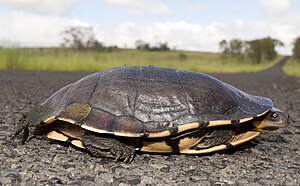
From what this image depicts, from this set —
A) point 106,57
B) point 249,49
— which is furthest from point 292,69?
point 249,49

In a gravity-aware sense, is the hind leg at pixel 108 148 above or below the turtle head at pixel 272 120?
below

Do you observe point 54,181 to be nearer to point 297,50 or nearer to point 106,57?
point 106,57

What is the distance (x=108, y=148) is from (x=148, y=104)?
1.13 ft

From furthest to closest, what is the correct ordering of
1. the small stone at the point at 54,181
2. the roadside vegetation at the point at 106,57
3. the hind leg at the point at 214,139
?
the roadside vegetation at the point at 106,57
the hind leg at the point at 214,139
the small stone at the point at 54,181

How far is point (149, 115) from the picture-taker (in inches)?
79.5

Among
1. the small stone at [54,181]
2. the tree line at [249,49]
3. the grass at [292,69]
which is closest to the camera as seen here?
the small stone at [54,181]

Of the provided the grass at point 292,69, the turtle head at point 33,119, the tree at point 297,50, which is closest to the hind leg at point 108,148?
the turtle head at point 33,119

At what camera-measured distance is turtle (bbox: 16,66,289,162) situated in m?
1.97

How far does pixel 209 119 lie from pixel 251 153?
488 millimetres

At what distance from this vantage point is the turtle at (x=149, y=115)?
197cm

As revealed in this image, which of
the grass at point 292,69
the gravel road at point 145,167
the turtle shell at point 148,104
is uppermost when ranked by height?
the turtle shell at point 148,104

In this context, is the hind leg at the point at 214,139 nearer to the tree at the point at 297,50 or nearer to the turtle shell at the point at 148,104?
the turtle shell at the point at 148,104

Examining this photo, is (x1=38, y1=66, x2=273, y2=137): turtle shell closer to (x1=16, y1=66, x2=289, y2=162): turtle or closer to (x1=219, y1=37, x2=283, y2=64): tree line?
(x1=16, y1=66, x2=289, y2=162): turtle

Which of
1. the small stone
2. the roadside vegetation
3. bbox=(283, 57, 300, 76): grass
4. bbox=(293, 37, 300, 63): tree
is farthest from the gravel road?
bbox=(293, 37, 300, 63): tree
